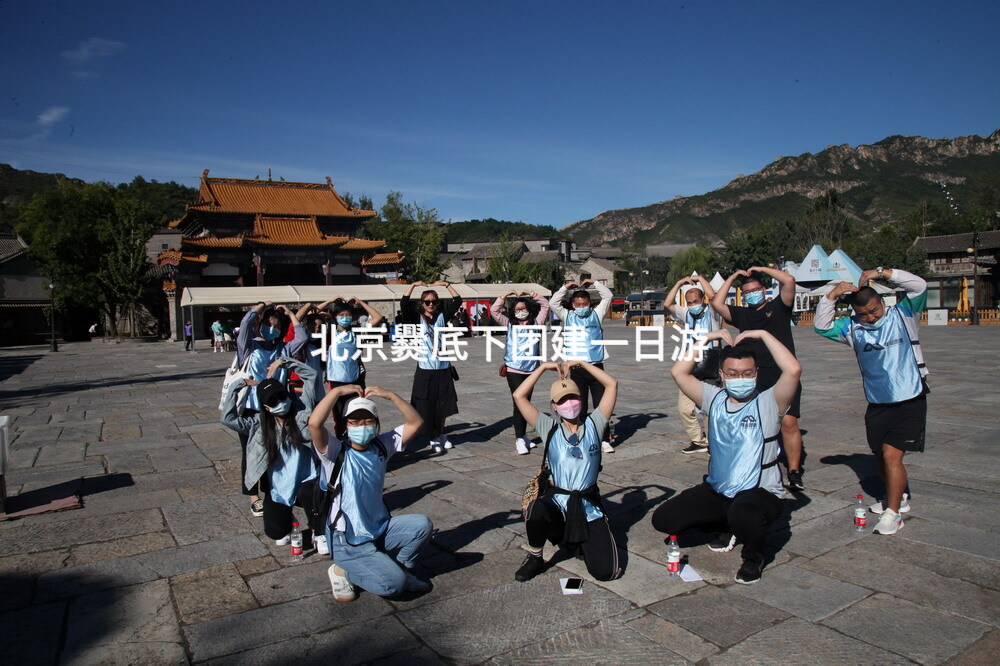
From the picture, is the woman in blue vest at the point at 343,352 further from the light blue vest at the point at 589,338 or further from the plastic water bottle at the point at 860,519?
the plastic water bottle at the point at 860,519

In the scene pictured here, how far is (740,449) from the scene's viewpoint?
4.05m

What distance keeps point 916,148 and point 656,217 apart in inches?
2556

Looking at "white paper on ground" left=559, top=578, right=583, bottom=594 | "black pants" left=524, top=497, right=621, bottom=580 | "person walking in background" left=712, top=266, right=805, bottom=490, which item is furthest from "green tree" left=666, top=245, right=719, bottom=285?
"white paper on ground" left=559, top=578, right=583, bottom=594

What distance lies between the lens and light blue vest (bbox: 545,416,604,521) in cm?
407

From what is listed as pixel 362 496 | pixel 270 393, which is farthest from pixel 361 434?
pixel 270 393

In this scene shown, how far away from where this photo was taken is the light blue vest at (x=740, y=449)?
4.02 meters

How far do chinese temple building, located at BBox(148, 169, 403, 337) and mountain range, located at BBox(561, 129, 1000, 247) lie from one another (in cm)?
11883

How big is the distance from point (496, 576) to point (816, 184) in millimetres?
178169

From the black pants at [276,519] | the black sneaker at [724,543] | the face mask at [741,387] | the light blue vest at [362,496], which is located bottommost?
the black sneaker at [724,543]

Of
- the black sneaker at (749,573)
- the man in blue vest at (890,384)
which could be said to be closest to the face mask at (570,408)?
the black sneaker at (749,573)

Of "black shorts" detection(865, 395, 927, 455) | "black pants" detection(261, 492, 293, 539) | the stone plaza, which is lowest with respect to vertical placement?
the stone plaza

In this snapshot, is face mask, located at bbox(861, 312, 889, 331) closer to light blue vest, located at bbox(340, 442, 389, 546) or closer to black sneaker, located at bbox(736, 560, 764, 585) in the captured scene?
black sneaker, located at bbox(736, 560, 764, 585)

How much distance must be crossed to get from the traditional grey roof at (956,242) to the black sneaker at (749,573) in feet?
183

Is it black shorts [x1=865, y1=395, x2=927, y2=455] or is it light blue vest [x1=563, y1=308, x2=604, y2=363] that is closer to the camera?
black shorts [x1=865, y1=395, x2=927, y2=455]
